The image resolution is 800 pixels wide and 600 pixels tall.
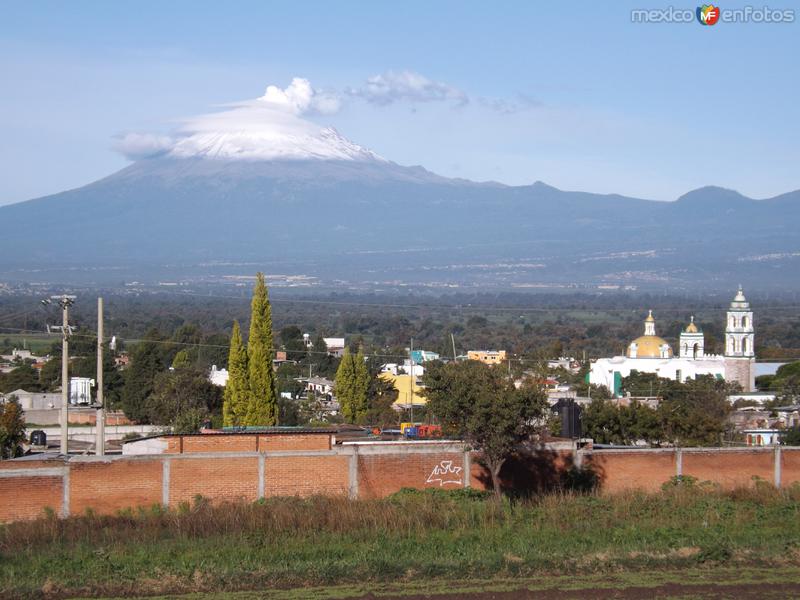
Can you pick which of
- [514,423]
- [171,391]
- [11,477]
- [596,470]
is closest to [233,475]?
[11,477]

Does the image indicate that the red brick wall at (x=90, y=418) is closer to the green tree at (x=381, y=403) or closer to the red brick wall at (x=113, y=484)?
the green tree at (x=381, y=403)

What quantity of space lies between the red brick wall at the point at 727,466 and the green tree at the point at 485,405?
4.98 meters

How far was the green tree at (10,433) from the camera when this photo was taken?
28.7 metres

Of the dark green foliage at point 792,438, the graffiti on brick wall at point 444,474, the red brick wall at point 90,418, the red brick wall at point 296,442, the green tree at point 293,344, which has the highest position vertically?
the green tree at point 293,344

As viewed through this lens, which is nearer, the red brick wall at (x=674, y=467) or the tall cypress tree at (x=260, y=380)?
the red brick wall at (x=674, y=467)

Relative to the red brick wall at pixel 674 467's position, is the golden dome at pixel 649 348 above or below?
above

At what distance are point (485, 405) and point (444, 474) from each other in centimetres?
315

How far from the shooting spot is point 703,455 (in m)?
24.5

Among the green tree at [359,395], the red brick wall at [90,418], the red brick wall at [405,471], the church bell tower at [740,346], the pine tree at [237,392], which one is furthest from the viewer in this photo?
the church bell tower at [740,346]

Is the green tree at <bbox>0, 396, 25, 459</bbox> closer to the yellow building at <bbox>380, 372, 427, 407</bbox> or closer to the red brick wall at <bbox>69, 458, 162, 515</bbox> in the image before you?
the red brick wall at <bbox>69, 458, 162, 515</bbox>

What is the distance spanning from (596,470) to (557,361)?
56.1 metres

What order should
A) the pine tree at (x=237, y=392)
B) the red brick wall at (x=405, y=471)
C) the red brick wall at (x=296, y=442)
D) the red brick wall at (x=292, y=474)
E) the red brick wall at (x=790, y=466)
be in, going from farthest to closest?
the pine tree at (x=237, y=392)
the red brick wall at (x=790, y=466)
the red brick wall at (x=296, y=442)
the red brick wall at (x=405, y=471)
the red brick wall at (x=292, y=474)

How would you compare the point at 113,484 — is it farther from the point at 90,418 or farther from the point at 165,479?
the point at 90,418

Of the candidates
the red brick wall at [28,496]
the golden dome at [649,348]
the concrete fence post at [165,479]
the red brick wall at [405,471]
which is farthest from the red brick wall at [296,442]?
the golden dome at [649,348]
